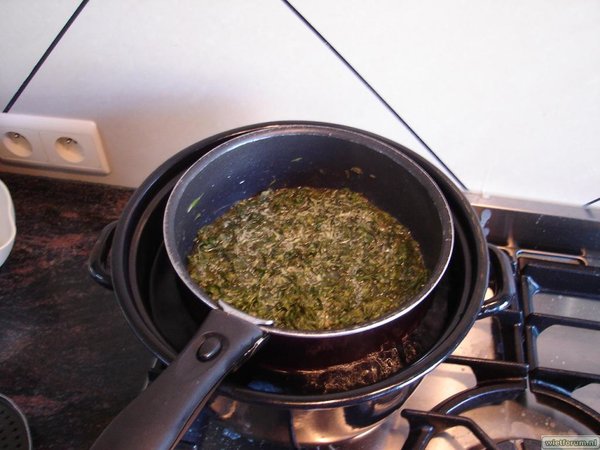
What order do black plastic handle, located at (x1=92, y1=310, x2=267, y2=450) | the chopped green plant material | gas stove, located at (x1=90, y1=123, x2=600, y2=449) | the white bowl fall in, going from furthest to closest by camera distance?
1. the white bowl
2. the chopped green plant material
3. gas stove, located at (x1=90, y1=123, x2=600, y2=449)
4. black plastic handle, located at (x1=92, y1=310, x2=267, y2=450)

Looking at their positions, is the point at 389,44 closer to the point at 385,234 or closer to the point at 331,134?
the point at 331,134

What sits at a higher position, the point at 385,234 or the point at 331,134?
the point at 331,134

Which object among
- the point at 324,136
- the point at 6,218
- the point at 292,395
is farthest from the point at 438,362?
the point at 6,218

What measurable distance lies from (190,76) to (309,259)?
328mm

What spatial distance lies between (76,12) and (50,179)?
325mm

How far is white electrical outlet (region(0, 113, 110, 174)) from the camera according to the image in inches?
32.9

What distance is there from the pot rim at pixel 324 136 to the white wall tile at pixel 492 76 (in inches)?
5.1

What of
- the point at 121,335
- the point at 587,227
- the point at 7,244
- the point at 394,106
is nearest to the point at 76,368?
the point at 121,335

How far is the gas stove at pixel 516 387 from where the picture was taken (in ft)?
1.94

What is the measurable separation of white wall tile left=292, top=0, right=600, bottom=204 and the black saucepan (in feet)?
0.43

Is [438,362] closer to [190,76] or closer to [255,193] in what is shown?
[255,193]

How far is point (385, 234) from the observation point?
0.71 m

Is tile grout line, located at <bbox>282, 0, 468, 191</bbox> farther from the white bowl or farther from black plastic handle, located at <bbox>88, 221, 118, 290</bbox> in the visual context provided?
the white bowl

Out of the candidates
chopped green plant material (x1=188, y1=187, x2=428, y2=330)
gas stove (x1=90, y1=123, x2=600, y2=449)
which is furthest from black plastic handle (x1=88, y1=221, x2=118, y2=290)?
chopped green plant material (x1=188, y1=187, x2=428, y2=330)
